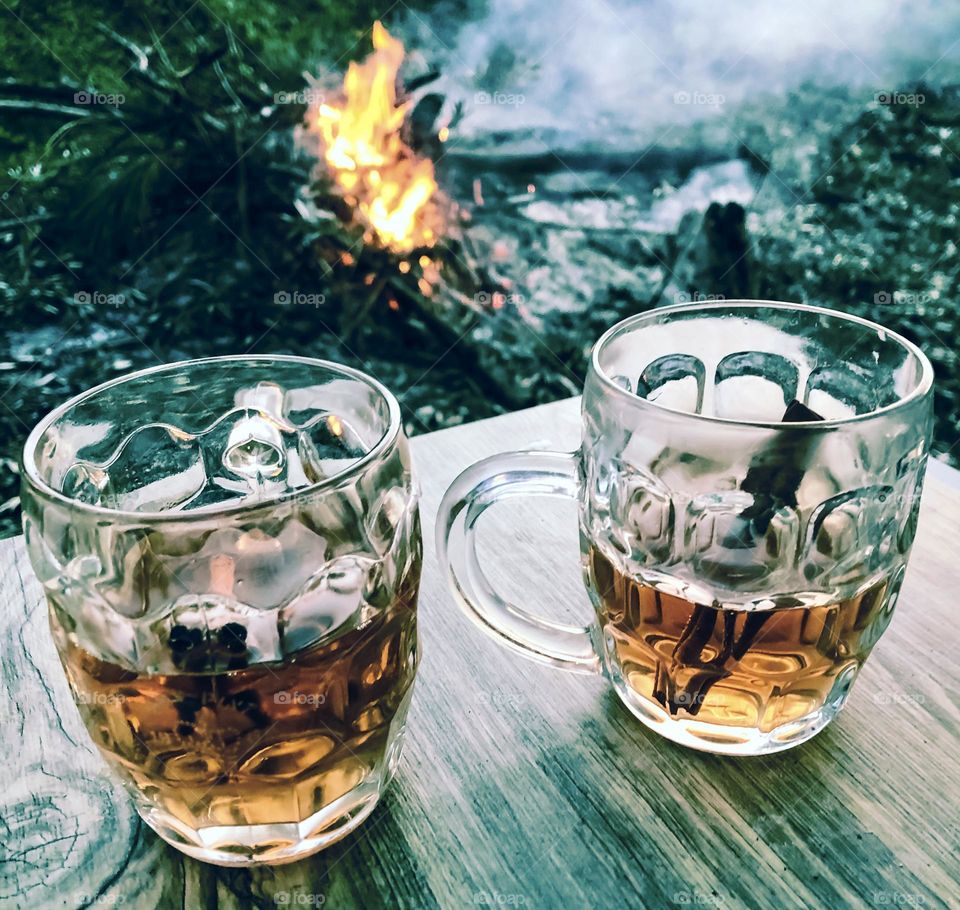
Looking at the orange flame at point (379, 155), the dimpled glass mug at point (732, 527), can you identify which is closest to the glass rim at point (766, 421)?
the dimpled glass mug at point (732, 527)

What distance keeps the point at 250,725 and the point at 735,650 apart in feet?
0.78

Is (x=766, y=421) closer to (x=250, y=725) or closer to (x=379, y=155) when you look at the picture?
(x=250, y=725)

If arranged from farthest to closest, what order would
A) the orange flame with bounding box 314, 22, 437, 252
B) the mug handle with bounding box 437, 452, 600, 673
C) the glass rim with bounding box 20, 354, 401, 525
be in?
the orange flame with bounding box 314, 22, 437, 252 < the mug handle with bounding box 437, 452, 600, 673 < the glass rim with bounding box 20, 354, 401, 525

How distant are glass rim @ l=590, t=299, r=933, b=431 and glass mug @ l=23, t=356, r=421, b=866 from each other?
12 centimetres

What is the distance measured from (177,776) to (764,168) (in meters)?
1.96

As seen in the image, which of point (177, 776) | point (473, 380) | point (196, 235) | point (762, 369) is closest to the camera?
point (177, 776)

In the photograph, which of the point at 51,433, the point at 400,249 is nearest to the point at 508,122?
the point at 400,249

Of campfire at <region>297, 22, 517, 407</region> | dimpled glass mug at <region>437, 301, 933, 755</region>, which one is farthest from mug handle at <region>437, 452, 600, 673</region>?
campfire at <region>297, 22, 517, 407</region>

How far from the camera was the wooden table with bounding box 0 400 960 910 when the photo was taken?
1.45ft

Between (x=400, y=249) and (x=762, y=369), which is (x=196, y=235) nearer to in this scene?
(x=400, y=249)

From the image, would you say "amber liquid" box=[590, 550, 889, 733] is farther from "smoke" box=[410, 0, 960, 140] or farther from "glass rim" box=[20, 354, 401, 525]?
"smoke" box=[410, 0, 960, 140]

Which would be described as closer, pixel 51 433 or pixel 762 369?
pixel 51 433

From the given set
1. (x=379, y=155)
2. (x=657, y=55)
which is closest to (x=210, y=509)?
(x=379, y=155)

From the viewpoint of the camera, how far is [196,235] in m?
1.82
